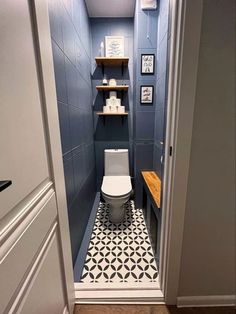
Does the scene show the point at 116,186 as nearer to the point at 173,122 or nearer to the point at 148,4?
the point at 173,122

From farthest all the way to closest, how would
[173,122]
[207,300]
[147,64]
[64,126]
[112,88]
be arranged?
[112,88] → [147,64] → [64,126] → [207,300] → [173,122]

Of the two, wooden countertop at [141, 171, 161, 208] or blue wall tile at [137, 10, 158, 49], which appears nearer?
wooden countertop at [141, 171, 161, 208]

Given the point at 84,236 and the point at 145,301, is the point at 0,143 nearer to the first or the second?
the point at 145,301

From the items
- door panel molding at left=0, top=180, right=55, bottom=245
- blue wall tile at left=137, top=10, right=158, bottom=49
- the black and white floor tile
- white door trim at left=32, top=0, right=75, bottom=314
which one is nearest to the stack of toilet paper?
blue wall tile at left=137, top=10, right=158, bottom=49

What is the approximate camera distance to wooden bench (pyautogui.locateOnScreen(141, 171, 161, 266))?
139 centimetres

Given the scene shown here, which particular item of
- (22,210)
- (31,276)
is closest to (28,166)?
(22,210)

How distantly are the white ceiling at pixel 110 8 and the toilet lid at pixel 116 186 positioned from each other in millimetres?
2008

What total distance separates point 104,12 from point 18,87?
221 centimetres

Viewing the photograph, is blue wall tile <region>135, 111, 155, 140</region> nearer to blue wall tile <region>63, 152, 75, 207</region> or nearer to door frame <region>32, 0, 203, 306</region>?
blue wall tile <region>63, 152, 75, 207</region>

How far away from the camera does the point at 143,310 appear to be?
42.9 inches

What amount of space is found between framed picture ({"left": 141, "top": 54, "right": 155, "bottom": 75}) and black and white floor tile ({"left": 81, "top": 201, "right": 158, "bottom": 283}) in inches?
69.9

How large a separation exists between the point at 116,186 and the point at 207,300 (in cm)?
121

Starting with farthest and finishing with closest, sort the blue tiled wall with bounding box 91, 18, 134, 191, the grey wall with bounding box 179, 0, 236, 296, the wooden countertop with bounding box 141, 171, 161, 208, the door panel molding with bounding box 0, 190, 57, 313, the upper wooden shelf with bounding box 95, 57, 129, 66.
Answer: the blue tiled wall with bounding box 91, 18, 134, 191
the upper wooden shelf with bounding box 95, 57, 129, 66
the wooden countertop with bounding box 141, 171, 161, 208
the grey wall with bounding box 179, 0, 236, 296
the door panel molding with bounding box 0, 190, 57, 313

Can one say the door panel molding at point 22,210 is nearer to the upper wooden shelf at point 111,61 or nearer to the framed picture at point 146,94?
the framed picture at point 146,94
